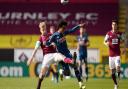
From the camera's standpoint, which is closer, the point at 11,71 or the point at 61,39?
the point at 61,39

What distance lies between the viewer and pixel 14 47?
39.8 m

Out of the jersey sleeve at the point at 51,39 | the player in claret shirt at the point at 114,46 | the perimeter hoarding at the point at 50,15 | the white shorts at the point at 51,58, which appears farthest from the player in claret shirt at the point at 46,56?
the perimeter hoarding at the point at 50,15

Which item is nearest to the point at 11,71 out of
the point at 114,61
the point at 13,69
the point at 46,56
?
the point at 13,69

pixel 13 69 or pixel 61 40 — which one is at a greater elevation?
pixel 61 40

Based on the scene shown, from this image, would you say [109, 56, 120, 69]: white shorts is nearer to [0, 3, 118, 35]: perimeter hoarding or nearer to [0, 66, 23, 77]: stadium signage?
[0, 66, 23, 77]: stadium signage

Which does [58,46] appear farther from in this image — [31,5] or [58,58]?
[31,5]

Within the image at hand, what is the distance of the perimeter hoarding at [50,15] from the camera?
4084 centimetres

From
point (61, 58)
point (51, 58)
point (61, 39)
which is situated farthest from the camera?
point (61, 39)

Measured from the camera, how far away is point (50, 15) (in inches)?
1617

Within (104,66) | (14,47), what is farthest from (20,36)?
(104,66)

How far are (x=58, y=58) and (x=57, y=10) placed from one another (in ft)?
65.1

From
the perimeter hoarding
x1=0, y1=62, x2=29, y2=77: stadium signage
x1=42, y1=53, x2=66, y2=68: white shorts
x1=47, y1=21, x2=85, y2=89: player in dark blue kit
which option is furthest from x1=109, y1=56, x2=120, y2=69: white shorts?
the perimeter hoarding

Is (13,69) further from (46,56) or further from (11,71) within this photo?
(46,56)

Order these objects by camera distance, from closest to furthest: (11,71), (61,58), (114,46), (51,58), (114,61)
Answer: (61,58), (51,58), (114,61), (114,46), (11,71)
